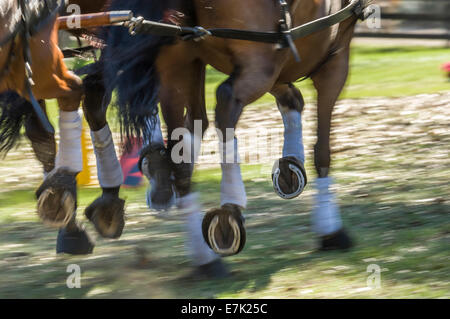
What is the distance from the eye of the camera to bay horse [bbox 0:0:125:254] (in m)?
3.79

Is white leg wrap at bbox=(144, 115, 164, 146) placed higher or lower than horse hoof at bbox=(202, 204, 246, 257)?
higher

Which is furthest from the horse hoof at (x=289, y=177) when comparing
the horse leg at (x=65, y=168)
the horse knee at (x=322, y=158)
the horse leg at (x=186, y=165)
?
the horse leg at (x=65, y=168)

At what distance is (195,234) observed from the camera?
14.4 ft

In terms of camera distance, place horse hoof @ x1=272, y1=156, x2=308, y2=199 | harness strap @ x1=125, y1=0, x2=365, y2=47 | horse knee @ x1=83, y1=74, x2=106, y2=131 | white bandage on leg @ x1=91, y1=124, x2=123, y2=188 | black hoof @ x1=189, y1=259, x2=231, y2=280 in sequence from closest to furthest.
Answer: harness strap @ x1=125, y1=0, x2=365, y2=47 < black hoof @ x1=189, y1=259, x2=231, y2=280 < horse knee @ x1=83, y1=74, x2=106, y2=131 < white bandage on leg @ x1=91, y1=124, x2=123, y2=188 < horse hoof @ x1=272, y1=156, x2=308, y2=199

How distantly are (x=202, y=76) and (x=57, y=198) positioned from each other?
1.05 meters

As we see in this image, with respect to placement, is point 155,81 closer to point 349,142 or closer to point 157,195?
point 157,195

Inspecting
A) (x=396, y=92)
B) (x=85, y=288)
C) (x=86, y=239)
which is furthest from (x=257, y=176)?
(x=396, y=92)

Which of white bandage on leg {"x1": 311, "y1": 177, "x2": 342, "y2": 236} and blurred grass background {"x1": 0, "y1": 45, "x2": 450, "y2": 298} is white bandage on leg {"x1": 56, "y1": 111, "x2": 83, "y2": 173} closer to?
blurred grass background {"x1": 0, "y1": 45, "x2": 450, "y2": 298}

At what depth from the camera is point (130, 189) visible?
22.7 feet

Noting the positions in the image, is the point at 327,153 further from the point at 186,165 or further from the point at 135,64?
the point at 135,64

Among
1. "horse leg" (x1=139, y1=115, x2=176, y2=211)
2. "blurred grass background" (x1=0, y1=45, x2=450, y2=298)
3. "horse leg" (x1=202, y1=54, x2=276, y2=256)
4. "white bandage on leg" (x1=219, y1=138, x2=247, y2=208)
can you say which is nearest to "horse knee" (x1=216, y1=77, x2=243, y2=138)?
"horse leg" (x1=202, y1=54, x2=276, y2=256)

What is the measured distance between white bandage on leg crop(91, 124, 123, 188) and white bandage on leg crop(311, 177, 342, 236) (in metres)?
1.24

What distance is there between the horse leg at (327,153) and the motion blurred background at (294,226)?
114 mm

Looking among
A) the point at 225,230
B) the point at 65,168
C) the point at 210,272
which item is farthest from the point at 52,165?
the point at 225,230
